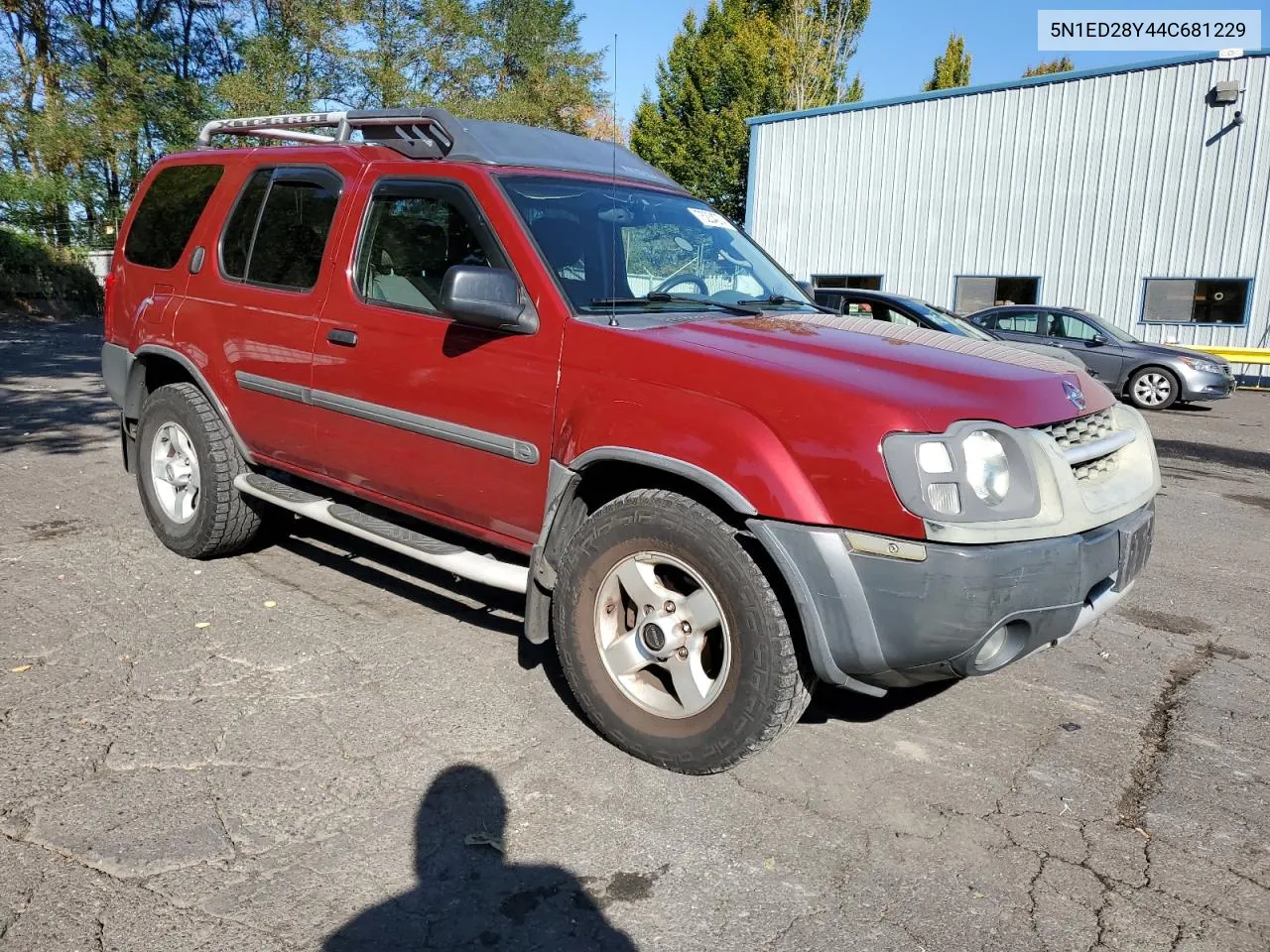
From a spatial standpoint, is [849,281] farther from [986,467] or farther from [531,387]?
[986,467]

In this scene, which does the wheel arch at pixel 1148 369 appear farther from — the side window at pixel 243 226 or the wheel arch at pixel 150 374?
the wheel arch at pixel 150 374

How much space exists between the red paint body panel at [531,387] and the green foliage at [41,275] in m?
22.5

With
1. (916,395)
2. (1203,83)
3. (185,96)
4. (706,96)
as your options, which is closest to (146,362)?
(916,395)

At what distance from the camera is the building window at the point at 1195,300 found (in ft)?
61.9

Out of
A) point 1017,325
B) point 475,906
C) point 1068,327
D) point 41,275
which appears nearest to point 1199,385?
point 1068,327

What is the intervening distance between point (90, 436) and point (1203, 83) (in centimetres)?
2006

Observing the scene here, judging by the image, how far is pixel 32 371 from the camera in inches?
499

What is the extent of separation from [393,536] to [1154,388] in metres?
13.4

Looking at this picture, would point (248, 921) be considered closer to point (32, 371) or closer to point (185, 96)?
point (32, 371)

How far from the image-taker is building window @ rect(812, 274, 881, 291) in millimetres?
23656

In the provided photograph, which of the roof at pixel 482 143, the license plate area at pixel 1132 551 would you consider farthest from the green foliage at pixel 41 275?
the license plate area at pixel 1132 551

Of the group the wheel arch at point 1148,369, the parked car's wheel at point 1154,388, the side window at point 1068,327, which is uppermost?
the side window at point 1068,327

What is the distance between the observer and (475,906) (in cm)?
247

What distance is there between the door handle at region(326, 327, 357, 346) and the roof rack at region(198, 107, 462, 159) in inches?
31.3
